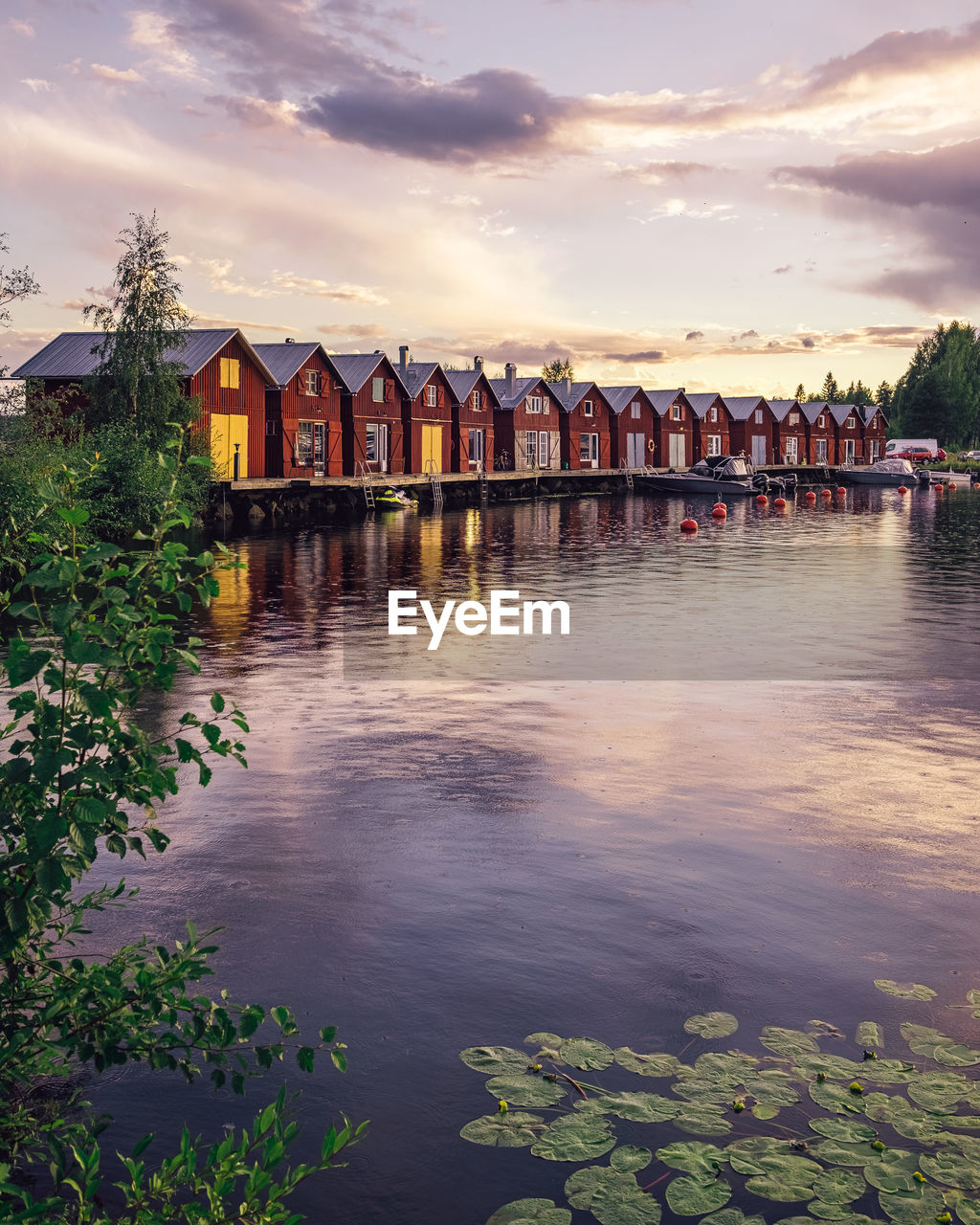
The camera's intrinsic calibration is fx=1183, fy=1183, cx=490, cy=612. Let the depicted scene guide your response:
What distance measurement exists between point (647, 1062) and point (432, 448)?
71.3 m

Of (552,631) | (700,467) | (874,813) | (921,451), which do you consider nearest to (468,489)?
(700,467)

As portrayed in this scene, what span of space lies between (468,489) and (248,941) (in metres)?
67.9

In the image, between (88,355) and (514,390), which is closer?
(88,355)

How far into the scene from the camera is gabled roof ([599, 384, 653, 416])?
95.8 metres

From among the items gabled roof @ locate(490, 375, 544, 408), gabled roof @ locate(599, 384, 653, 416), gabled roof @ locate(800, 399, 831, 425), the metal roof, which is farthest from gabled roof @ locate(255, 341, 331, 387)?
gabled roof @ locate(800, 399, 831, 425)

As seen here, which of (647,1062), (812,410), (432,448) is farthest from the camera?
(812,410)

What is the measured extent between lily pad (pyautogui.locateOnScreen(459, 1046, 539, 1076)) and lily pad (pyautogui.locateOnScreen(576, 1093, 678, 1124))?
45 centimetres

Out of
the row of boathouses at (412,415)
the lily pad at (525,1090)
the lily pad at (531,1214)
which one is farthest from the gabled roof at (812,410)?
the lily pad at (531,1214)

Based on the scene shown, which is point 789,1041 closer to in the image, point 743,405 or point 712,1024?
point 712,1024

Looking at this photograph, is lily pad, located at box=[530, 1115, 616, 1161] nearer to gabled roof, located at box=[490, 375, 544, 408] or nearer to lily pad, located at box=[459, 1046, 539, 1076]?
lily pad, located at box=[459, 1046, 539, 1076]

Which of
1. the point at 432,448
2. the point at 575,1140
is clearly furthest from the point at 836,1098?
the point at 432,448

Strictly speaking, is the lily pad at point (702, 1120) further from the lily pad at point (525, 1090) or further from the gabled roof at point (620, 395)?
the gabled roof at point (620, 395)

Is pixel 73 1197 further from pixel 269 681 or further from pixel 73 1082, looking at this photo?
pixel 269 681

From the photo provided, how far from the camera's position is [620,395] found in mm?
97062
